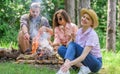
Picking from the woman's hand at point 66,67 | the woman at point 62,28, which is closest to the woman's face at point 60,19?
the woman at point 62,28

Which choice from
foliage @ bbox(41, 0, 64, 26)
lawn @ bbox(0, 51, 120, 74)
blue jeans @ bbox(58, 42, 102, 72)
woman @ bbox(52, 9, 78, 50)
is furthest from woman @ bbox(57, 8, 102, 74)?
foliage @ bbox(41, 0, 64, 26)

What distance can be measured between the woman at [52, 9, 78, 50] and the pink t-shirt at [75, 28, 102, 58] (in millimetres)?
970

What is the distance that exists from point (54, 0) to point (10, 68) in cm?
1033

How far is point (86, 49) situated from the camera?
617 cm

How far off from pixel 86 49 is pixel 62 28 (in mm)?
1481

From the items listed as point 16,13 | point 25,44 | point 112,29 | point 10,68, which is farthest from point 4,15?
point 10,68

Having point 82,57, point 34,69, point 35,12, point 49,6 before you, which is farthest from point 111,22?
point 49,6

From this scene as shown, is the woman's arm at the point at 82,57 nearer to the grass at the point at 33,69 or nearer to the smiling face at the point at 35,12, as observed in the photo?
the grass at the point at 33,69

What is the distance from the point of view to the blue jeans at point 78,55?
612 cm

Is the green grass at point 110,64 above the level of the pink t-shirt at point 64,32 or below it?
below

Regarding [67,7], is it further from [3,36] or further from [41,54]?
[41,54]

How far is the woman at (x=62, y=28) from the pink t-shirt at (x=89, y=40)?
3.18 feet

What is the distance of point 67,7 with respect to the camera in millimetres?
12234

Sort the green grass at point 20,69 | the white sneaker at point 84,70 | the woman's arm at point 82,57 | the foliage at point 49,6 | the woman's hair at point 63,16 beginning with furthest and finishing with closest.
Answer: the foliage at point 49,6 → the woman's hair at point 63,16 → the green grass at point 20,69 → the white sneaker at point 84,70 → the woman's arm at point 82,57
